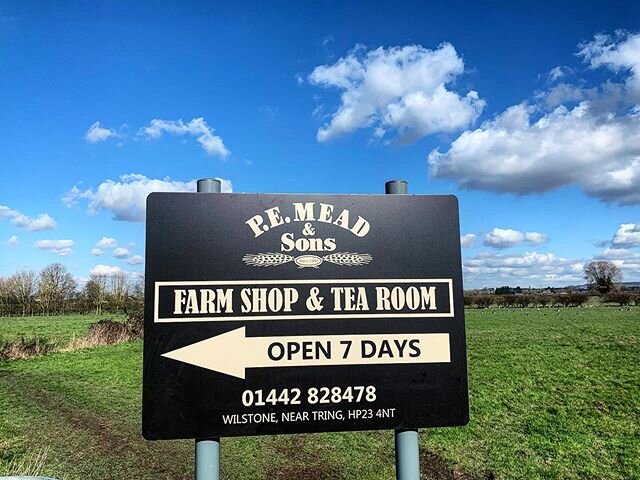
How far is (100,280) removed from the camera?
48750 mm

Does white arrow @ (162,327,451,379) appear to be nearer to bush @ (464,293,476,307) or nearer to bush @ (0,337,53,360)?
bush @ (0,337,53,360)

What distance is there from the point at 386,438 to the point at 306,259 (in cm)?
620

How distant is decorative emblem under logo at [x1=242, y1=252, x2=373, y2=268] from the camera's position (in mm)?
2996

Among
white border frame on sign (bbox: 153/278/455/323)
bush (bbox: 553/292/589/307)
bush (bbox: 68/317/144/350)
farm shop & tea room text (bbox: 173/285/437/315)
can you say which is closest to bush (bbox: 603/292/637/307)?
bush (bbox: 553/292/589/307)

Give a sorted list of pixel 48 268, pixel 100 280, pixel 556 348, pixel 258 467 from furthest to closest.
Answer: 1. pixel 48 268
2. pixel 100 280
3. pixel 556 348
4. pixel 258 467

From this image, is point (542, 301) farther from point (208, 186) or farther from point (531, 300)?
point (208, 186)

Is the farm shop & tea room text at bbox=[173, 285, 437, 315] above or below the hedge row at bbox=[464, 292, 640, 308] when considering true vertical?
above

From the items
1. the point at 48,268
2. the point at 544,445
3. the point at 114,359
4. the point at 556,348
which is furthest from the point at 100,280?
the point at 544,445

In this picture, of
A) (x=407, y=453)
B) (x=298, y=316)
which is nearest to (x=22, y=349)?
(x=298, y=316)

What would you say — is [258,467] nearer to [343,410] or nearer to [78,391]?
[343,410]

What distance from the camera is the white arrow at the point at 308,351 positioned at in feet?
9.44

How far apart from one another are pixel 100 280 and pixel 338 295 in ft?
168

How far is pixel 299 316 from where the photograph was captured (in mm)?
2977

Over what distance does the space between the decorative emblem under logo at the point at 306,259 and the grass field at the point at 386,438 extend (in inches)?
181
